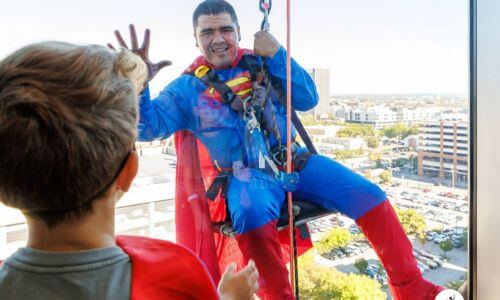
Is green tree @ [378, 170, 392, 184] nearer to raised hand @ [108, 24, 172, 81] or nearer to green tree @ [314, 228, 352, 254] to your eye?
green tree @ [314, 228, 352, 254]

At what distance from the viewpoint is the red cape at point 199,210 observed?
4.03 feet

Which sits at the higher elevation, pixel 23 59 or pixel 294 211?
pixel 23 59

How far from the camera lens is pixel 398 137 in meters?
1.58

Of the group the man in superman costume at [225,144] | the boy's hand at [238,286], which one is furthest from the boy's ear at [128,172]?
the man in superman costume at [225,144]

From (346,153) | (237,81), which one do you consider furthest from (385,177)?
(237,81)

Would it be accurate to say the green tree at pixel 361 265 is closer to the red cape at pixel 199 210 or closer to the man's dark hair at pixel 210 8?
the red cape at pixel 199 210

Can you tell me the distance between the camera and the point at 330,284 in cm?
146

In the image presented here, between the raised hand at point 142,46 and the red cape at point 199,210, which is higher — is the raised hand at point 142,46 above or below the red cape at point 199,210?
above

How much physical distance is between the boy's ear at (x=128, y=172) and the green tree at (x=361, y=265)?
3.09ft

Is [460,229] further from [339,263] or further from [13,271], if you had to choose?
[13,271]

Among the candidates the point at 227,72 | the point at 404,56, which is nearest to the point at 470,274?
the point at 404,56

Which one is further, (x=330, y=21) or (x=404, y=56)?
(x=404, y=56)

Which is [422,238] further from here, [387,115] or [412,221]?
[387,115]

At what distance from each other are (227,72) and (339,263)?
69cm
